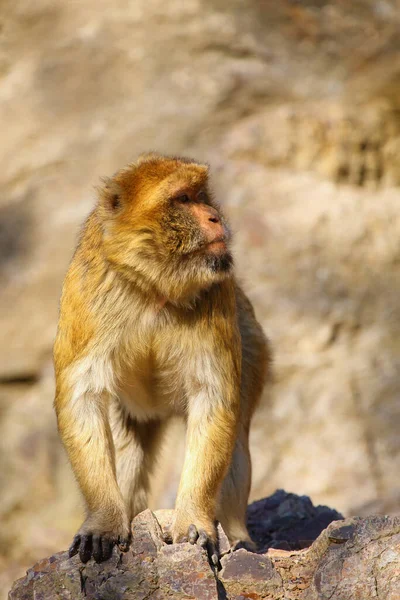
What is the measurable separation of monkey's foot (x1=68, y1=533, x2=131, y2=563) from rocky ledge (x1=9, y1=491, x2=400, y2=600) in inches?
1.4

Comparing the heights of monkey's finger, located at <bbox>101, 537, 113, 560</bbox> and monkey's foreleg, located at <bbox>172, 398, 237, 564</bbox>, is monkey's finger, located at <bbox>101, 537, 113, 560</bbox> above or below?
below

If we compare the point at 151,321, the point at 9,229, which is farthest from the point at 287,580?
the point at 9,229

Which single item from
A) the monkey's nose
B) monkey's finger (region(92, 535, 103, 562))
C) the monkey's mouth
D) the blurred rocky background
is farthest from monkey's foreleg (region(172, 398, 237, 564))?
the blurred rocky background

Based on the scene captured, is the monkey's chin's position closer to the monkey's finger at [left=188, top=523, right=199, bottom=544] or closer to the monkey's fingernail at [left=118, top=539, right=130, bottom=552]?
the monkey's finger at [left=188, top=523, right=199, bottom=544]

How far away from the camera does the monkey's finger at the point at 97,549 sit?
155 inches

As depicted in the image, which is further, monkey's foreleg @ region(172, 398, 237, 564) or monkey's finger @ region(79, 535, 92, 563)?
monkey's foreleg @ region(172, 398, 237, 564)

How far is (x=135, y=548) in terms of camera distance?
3979mm

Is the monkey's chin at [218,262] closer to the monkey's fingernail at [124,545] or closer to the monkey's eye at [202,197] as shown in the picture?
the monkey's eye at [202,197]

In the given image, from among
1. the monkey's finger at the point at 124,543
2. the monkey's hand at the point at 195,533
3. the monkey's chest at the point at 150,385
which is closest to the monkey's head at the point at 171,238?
the monkey's chest at the point at 150,385

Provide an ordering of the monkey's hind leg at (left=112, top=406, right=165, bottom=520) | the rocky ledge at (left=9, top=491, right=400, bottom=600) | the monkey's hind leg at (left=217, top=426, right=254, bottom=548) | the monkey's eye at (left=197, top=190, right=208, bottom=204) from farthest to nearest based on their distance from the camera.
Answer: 1. the monkey's hind leg at (left=112, top=406, right=165, bottom=520)
2. the monkey's hind leg at (left=217, top=426, right=254, bottom=548)
3. the monkey's eye at (left=197, top=190, right=208, bottom=204)
4. the rocky ledge at (left=9, top=491, right=400, bottom=600)

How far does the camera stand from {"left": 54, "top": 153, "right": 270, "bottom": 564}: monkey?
174 inches

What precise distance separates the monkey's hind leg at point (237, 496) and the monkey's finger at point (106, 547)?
1174mm

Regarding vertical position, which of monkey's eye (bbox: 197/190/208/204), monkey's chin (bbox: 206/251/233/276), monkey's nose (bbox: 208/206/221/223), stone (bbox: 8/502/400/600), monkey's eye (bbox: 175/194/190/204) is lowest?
stone (bbox: 8/502/400/600)

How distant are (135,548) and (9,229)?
674cm
